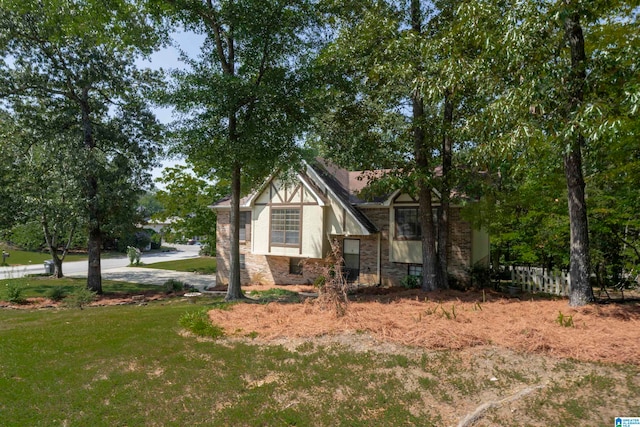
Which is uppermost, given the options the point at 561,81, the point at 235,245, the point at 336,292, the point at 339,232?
the point at 561,81

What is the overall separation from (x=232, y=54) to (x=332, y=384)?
1155 centimetres

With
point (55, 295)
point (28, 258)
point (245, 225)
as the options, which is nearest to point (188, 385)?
point (55, 295)

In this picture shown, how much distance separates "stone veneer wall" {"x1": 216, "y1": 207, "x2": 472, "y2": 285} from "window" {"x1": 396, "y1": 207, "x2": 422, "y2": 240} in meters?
0.85

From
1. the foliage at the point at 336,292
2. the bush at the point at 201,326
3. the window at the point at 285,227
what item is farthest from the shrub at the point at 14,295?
the foliage at the point at 336,292

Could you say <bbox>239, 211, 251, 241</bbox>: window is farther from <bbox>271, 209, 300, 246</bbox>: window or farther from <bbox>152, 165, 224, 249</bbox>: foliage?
<bbox>152, 165, 224, 249</bbox>: foliage

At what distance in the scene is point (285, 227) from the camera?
19.0m

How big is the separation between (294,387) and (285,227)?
13.5 metres

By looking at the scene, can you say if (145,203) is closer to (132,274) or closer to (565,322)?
(132,274)

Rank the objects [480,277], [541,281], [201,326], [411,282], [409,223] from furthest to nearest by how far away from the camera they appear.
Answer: [409,223] < [411,282] < [480,277] < [541,281] < [201,326]

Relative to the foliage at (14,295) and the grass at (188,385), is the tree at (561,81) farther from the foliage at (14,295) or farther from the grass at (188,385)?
the foliage at (14,295)

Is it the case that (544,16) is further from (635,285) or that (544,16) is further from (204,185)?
(204,185)

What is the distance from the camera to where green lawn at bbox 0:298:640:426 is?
4.96 metres

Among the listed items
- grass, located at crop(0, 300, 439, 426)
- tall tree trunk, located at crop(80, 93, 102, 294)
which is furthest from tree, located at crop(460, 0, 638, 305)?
tall tree trunk, located at crop(80, 93, 102, 294)

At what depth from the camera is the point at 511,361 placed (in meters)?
6.09
